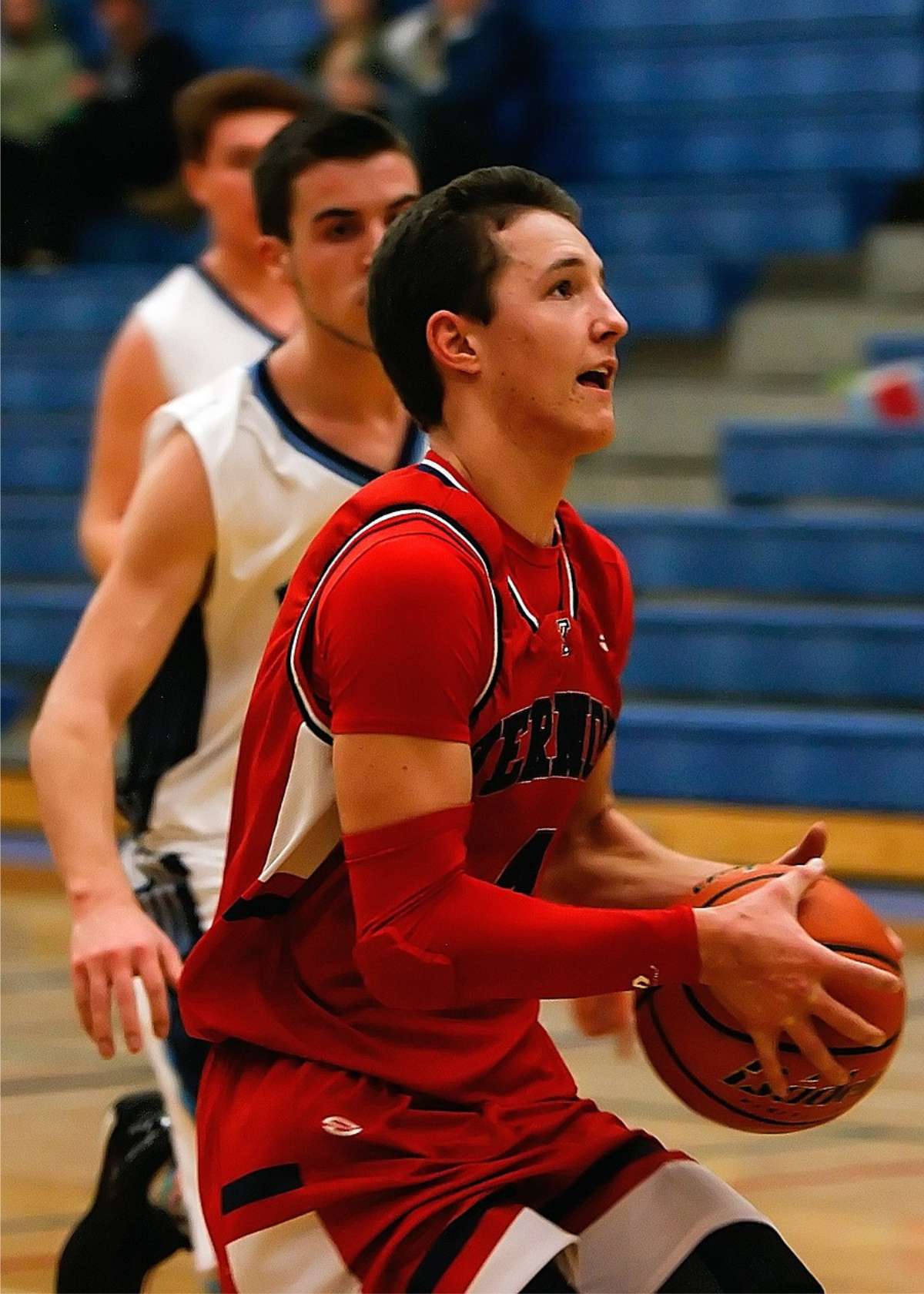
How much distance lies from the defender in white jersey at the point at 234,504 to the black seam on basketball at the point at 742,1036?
89 cm

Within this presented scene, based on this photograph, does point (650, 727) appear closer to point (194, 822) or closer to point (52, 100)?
point (194, 822)

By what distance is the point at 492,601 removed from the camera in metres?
2.00

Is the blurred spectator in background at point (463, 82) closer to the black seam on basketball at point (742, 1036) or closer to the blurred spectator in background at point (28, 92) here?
the blurred spectator in background at point (28, 92)

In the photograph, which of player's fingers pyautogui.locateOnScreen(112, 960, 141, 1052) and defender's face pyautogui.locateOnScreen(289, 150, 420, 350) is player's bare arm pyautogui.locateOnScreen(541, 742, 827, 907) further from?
defender's face pyautogui.locateOnScreen(289, 150, 420, 350)

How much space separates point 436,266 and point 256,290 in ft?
6.58

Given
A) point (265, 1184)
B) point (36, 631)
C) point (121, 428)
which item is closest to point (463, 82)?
point (36, 631)

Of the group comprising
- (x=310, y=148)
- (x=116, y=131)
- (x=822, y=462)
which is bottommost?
(x=822, y=462)

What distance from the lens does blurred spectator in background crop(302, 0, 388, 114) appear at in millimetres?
8719

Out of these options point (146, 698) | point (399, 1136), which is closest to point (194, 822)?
point (146, 698)

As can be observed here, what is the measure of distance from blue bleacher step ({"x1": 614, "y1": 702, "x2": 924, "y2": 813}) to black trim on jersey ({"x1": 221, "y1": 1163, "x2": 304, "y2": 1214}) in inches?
188

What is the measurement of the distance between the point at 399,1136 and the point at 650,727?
5.01 metres

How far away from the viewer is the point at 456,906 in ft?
6.22

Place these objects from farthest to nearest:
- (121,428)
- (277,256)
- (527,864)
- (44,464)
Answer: (44,464), (121,428), (277,256), (527,864)

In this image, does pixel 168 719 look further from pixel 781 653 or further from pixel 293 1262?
pixel 781 653
